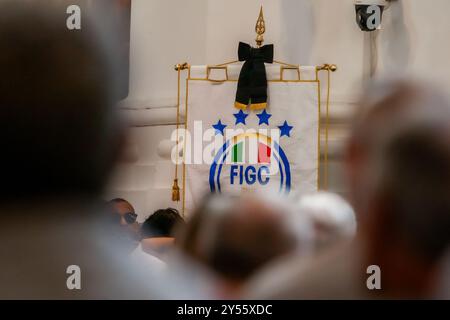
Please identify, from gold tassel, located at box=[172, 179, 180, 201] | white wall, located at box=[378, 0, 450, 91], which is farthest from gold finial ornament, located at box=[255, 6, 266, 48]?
gold tassel, located at box=[172, 179, 180, 201]

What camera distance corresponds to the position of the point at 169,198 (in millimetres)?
3971

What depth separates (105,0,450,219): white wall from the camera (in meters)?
3.89

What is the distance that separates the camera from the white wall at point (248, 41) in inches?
153

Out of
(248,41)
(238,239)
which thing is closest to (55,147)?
(238,239)

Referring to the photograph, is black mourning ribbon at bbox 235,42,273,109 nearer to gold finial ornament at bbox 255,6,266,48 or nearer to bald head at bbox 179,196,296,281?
gold finial ornament at bbox 255,6,266,48

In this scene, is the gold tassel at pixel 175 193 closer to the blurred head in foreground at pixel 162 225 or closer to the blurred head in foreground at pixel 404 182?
the blurred head in foreground at pixel 162 225

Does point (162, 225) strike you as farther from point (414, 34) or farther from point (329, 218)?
point (414, 34)

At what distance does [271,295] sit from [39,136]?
0.33 metres

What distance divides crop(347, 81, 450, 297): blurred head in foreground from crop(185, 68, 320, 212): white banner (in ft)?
8.42

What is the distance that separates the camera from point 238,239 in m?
1.11

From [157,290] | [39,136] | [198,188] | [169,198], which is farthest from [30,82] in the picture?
[169,198]

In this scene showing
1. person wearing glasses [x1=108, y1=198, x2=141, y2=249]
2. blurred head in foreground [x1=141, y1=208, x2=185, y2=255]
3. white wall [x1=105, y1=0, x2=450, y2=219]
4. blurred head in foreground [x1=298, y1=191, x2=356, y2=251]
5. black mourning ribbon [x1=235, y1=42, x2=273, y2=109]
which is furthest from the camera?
white wall [x1=105, y1=0, x2=450, y2=219]

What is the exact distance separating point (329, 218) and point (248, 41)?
2.87 m
